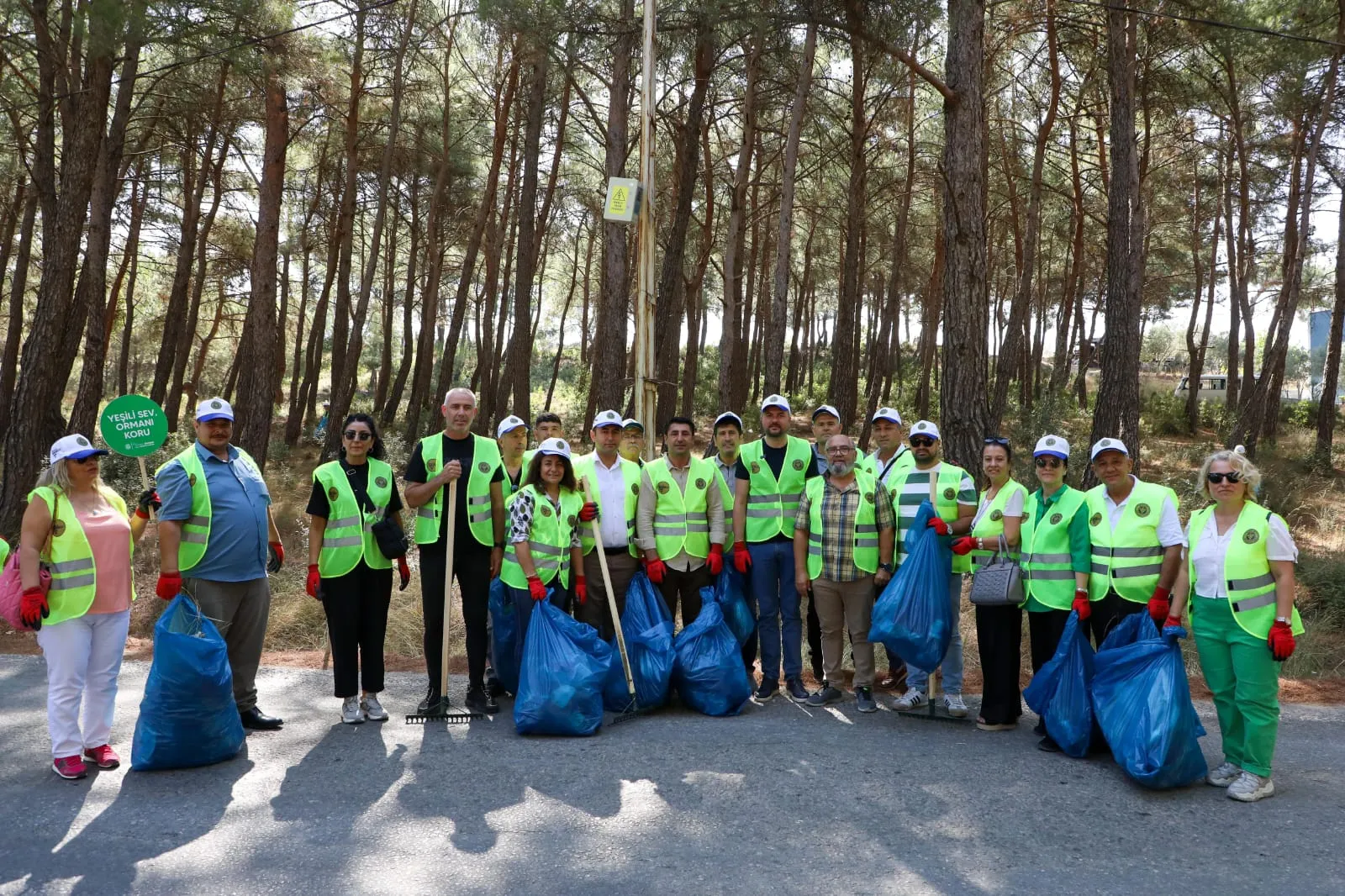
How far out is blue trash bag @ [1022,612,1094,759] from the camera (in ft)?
16.3

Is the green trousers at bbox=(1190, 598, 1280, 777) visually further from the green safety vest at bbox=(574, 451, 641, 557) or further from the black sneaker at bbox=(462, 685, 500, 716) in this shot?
the black sneaker at bbox=(462, 685, 500, 716)

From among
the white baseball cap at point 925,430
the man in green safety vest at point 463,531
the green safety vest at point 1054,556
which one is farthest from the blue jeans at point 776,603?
the man in green safety vest at point 463,531

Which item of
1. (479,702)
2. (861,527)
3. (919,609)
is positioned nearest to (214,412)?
(479,702)

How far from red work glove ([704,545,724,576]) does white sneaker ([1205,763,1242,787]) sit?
9.24 ft

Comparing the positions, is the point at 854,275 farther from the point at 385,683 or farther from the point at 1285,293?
the point at 385,683

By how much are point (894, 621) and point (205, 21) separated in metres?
9.90

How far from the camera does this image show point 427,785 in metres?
4.63

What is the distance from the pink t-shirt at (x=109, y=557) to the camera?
15.8ft

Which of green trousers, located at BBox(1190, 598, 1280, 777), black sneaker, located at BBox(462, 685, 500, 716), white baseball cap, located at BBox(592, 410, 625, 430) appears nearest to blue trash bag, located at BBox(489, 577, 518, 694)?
black sneaker, located at BBox(462, 685, 500, 716)

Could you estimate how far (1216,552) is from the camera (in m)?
4.64

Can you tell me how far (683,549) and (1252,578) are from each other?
10.1ft

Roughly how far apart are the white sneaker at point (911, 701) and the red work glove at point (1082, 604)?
1.21 m

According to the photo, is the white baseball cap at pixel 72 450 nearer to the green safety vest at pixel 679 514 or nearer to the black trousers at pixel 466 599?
the black trousers at pixel 466 599

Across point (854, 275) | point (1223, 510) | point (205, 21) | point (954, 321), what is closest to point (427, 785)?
point (1223, 510)
